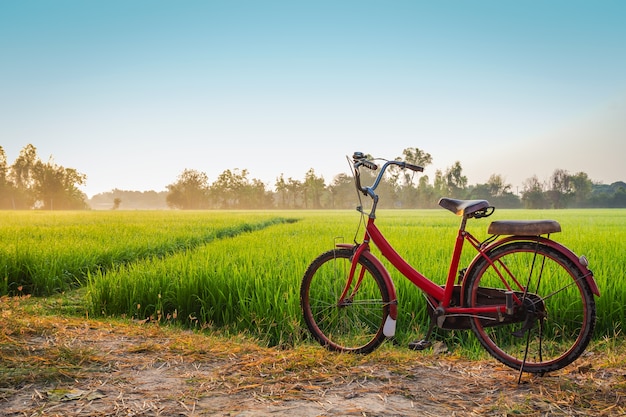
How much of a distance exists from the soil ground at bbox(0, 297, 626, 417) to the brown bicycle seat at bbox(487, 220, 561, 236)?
104cm

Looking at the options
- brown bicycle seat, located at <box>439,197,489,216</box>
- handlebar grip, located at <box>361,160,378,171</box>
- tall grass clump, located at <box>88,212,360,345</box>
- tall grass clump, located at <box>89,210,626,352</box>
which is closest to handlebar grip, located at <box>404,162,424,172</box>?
handlebar grip, located at <box>361,160,378,171</box>

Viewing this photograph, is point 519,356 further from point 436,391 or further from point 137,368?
point 137,368

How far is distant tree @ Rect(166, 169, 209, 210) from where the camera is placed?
10312cm

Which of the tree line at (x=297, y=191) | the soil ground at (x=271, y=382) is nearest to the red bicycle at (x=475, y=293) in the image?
the soil ground at (x=271, y=382)

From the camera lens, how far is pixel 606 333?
462 cm

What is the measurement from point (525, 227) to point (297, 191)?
96.0m

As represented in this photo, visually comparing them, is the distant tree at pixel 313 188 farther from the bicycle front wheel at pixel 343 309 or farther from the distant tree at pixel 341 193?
the bicycle front wheel at pixel 343 309

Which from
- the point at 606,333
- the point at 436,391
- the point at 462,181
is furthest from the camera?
the point at 462,181

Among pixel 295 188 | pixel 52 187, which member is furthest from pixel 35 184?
pixel 295 188

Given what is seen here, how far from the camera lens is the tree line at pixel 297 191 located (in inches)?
3228

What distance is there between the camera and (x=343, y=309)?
4.04 metres

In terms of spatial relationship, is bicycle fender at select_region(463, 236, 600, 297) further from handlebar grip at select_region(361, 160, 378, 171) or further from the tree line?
the tree line

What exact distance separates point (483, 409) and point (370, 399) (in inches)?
26.3

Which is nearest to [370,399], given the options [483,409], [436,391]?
[436,391]
